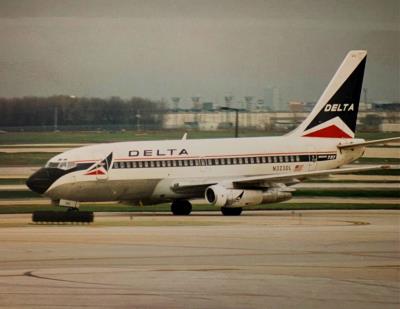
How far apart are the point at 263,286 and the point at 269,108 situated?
117 feet

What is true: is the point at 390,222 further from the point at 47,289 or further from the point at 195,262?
the point at 47,289

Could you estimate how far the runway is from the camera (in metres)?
15.9

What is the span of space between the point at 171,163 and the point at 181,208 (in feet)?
5.48

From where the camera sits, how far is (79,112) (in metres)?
49.3

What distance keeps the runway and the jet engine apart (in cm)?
465

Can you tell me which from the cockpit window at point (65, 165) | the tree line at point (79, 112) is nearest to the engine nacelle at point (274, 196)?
the cockpit window at point (65, 165)

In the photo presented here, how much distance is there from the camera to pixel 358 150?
4141 centimetres

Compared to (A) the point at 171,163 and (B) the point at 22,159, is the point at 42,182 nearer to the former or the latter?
(A) the point at 171,163

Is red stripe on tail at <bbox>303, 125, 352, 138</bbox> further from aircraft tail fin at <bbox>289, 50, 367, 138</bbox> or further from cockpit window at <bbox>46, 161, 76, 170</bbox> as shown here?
cockpit window at <bbox>46, 161, 76, 170</bbox>

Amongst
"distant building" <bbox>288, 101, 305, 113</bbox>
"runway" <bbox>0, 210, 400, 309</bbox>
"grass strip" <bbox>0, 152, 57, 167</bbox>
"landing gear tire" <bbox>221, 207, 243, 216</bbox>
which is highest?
"distant building" <bbox>288, 101, 305, 113</bbox>

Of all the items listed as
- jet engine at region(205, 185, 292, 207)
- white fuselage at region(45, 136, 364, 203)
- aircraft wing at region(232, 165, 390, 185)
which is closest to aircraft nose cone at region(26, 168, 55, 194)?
white fuselage at region(45, 136, 364, 203)

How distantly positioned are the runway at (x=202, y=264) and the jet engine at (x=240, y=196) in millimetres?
4647

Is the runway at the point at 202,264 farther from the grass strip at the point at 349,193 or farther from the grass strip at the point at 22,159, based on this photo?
the grass strip at the point at 22,159

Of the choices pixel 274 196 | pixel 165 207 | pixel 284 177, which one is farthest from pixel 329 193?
pixel 284 177
